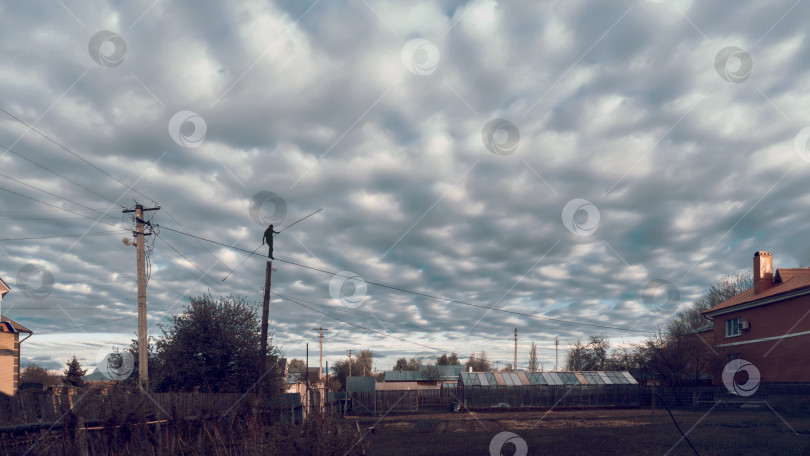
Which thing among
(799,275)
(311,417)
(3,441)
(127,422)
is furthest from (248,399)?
(799,275)

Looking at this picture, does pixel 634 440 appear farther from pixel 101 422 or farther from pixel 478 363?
pixel 478 363

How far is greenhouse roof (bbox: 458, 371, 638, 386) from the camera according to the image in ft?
162

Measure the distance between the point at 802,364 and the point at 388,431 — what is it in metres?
26.8

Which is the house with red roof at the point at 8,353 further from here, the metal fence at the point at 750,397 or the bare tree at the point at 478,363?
the bare tree at the point at 478,363

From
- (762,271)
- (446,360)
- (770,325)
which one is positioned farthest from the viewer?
(446,360)

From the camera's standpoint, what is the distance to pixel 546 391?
48969 millimetres

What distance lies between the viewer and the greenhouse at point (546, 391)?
47.8m

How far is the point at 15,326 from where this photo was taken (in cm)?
3044

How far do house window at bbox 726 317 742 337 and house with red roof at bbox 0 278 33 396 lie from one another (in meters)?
48.3

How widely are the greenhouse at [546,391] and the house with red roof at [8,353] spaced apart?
33321 millimetres

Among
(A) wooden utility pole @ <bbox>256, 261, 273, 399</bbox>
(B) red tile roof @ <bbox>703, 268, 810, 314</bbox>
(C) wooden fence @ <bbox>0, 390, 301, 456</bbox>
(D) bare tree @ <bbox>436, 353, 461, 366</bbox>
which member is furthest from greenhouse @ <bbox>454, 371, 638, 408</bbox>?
(D) bare tree @ <bbox>436, 353, 461, 366</bbox>

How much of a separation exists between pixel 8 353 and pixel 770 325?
1880 inches

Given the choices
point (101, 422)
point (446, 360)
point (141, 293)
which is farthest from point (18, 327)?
point (446, 360)

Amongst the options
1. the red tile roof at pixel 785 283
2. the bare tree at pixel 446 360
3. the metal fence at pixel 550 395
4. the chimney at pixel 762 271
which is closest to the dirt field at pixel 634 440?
the red tile roof at pixel 785 283
